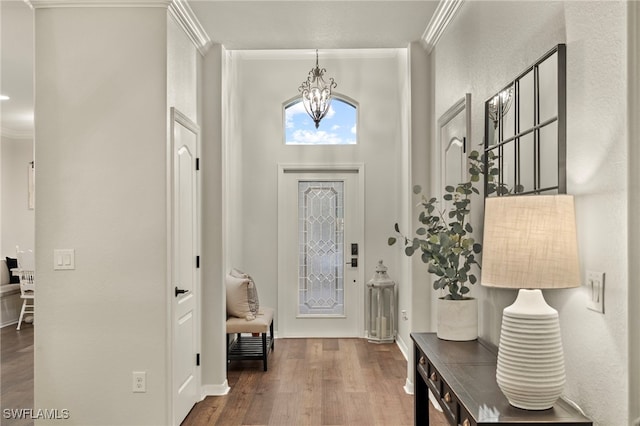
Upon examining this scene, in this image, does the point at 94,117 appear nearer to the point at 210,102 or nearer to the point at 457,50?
the point at 210,102

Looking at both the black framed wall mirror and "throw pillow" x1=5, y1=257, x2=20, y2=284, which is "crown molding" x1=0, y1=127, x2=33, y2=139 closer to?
"throw pillow" x1=5, y1=257, x2=20, y2=284

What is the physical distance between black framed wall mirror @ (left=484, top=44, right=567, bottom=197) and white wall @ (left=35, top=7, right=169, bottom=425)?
1933mm

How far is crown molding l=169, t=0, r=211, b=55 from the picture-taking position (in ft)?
11.0

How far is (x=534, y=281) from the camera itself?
161cm

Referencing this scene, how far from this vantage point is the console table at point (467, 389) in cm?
157

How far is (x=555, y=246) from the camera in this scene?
1.60 m

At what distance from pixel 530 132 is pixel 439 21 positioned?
1.85 m

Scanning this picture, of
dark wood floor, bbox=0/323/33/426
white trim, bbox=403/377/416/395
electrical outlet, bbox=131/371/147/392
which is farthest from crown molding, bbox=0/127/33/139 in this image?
white trim, bbox=403/377/416/395

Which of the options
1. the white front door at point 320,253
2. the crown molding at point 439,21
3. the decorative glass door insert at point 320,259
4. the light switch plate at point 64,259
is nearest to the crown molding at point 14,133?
the white front door at point 320,253

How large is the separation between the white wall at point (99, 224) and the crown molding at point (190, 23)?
136 mm

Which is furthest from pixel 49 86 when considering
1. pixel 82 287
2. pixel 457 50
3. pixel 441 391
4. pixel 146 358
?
pixel 441 391

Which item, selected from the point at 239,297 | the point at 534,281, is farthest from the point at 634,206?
the point at 239,297

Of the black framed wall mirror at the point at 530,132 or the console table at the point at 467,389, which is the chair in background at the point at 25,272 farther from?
the black framed wall mirror at the point at 530,132

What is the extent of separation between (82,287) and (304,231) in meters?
3.34
